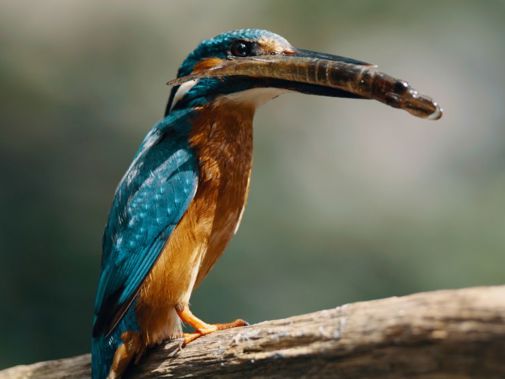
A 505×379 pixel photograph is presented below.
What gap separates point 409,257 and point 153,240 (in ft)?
11.9

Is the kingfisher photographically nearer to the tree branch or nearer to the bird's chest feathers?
the bird's chest feathers

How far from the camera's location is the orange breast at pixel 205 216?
145 inches

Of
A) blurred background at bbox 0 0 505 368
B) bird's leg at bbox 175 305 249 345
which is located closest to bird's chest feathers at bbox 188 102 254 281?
bird's leg at bbox 175 305 249 345

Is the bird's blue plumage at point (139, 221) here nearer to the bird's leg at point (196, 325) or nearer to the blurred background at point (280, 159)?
the bird's leg at point (196, 325)

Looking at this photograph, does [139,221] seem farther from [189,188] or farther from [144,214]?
[189,188]

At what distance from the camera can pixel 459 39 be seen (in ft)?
27.9

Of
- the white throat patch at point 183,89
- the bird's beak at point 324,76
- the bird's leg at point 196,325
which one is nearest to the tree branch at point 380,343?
the bird's leg at point 196,325

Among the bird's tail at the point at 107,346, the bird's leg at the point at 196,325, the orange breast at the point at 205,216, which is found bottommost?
the bird's tail at the point at 107,346

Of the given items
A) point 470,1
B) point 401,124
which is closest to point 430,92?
point 401,124

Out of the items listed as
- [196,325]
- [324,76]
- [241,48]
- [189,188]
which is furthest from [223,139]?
[196,325]

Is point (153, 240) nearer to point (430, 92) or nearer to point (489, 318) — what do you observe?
point (489, 318)

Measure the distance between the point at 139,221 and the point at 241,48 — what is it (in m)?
0.92

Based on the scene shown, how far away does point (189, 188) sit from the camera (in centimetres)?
379

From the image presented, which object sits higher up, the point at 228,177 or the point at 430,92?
the point at 430,92
